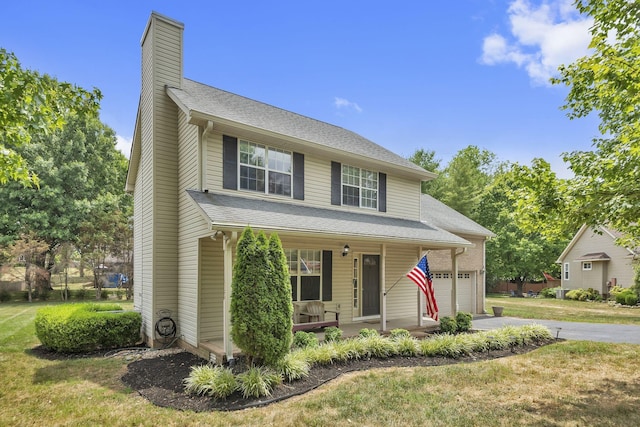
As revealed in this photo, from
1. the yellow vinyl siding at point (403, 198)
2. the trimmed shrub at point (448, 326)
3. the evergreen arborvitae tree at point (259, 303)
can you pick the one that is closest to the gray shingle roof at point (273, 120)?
the yellow vinyl siding at point (403, 198)

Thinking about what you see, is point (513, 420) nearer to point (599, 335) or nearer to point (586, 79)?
point (586, 79)

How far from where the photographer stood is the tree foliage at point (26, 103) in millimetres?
5762

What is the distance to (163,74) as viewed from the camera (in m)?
Answer: 10.3

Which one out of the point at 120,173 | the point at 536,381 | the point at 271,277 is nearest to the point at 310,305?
the point at 271,277

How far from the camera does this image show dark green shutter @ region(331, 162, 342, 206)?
38.1ft

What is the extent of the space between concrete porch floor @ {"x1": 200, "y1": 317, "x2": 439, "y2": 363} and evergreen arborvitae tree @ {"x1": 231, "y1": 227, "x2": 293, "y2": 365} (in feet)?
4.34

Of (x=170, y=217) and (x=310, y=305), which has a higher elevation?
(x=170, y=217)

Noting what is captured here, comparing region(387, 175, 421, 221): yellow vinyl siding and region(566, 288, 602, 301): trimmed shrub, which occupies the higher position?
region(387, 175, 421, 221): yellow vinyl siding

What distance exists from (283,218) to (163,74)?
→ 5348mm

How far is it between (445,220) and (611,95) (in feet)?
34.1

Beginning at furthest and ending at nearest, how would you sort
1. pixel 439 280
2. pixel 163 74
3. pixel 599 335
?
pixel 439 280
pixel 599 335
pixel 163 74

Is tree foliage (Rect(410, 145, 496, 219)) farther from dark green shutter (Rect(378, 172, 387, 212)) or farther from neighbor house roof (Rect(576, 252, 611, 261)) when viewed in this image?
dark green shutter (Rect(378, 172, 387, 212))

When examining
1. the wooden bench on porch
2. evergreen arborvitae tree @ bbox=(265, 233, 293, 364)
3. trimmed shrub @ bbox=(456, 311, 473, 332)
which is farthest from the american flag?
evergreen arborvitae tree @ bbox=(265, 233, 293, 364)

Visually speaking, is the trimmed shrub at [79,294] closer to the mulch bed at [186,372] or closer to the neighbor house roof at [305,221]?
the mulch bed at [186,372]
